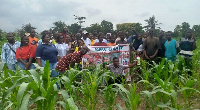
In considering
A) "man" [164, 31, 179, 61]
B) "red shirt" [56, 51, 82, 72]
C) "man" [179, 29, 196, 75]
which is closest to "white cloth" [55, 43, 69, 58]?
"red shirt" [56, 51, 82, 72]

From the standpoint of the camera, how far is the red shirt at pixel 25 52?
4129mm

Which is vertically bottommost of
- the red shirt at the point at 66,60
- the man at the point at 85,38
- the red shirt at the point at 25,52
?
the red shirt at the point at 66,60

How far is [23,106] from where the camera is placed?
61.7 inches

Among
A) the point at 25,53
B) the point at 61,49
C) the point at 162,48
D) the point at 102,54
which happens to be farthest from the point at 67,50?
the point at 162,48

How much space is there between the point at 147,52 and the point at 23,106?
13.7 feet

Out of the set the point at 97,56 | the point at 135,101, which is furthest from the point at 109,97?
the point at 97,56

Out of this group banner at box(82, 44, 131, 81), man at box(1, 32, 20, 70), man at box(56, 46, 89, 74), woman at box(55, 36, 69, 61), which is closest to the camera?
man at box(56, 46, 89, 74)

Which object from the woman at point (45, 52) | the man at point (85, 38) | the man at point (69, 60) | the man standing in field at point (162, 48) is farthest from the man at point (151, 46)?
the woman at point (45, 52)

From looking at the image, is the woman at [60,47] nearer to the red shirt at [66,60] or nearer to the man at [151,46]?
the red shirt at [66,60]

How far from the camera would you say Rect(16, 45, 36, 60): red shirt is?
413 cm

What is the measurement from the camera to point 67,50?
516cm

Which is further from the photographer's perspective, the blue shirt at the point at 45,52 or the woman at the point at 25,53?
the woman at the point at 25,53

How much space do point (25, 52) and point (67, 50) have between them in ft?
4.07

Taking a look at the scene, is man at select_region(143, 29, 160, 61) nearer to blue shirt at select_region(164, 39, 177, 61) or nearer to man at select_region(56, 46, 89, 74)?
blue shirt at select_region(164, 39, 177, 61)
